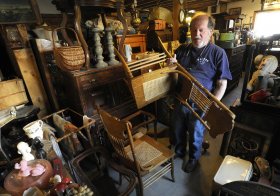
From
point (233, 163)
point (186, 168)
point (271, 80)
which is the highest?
point (271, 80)

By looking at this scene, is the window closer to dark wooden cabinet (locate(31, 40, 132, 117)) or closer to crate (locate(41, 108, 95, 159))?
dark wooden cabinet (locate(31, 40, 132, 117))

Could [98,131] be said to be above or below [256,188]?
below

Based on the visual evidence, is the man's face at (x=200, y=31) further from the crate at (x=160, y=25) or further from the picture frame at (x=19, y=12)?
the crate at (x=160, y=25)

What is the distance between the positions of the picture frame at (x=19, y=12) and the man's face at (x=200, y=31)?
6.99 feet

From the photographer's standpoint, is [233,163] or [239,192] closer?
[239,192]

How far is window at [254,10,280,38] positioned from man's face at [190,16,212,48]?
607 cm

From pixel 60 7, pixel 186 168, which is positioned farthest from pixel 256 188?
pixel 60 7

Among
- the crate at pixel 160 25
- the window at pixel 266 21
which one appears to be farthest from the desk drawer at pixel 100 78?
the window at pixel 266 21

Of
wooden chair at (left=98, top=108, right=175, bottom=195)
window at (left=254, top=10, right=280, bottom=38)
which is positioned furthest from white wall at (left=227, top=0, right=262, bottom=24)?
wooden chair at (left=98, top=108, right=175, bottom=195)

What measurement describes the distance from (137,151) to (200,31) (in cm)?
128

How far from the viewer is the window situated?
614 cm

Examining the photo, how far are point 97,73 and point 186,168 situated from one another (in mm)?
1507

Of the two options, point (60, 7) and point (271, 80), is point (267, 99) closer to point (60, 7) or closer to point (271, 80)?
point (271, 80)

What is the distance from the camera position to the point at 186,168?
1.92m
